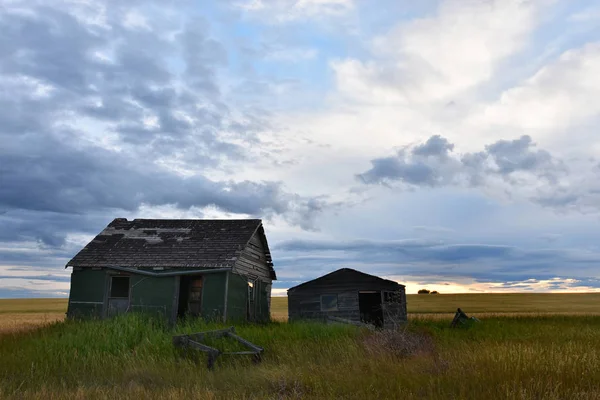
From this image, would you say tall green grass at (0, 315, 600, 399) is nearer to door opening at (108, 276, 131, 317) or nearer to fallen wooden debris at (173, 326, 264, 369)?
fallen wooden debris at (173, 326, 264, 369)

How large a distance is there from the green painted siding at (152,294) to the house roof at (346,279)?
736cm

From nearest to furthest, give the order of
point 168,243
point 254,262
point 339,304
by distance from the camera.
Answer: point 168,243 < point 339,304 < point 254,262

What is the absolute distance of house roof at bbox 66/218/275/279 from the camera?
23766mm

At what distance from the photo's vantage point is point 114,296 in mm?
23969

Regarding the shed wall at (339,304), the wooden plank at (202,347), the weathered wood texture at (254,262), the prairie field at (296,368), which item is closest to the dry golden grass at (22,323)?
the prairie field at (296,368)

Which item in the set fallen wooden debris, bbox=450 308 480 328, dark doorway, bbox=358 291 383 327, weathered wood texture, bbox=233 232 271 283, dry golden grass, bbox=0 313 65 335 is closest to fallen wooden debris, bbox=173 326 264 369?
weathered wood texture, bbox=233 232 271 283

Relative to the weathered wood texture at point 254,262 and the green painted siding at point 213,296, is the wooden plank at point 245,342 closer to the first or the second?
the green painted siding at point 213,296

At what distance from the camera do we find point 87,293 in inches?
944

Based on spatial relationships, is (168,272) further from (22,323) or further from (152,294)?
(22,323)

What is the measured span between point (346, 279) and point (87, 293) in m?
13.6

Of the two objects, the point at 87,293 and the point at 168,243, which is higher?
the point at 168,243

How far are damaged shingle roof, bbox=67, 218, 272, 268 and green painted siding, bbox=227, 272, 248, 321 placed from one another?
134 cm

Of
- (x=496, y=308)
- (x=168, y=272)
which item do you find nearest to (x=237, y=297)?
(x=168, y=272)

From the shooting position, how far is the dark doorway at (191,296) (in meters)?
23.8
